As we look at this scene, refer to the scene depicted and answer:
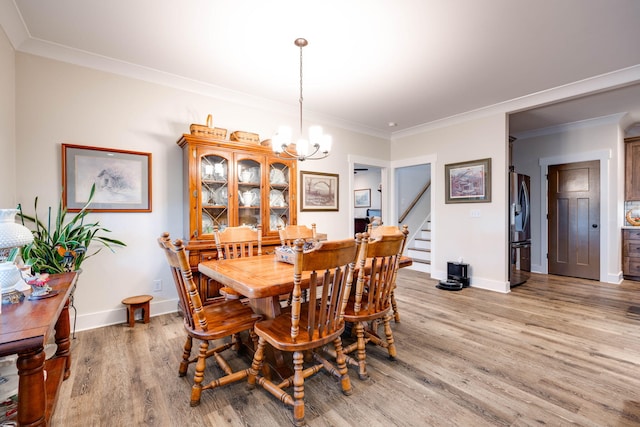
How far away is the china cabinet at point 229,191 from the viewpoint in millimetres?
2979

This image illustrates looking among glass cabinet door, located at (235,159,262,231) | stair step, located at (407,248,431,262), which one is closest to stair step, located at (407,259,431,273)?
stair step, located at (407,248,431,262)

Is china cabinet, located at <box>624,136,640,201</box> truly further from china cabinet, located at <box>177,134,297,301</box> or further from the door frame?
china cabinet, located at <box>177,134,297,301</box>

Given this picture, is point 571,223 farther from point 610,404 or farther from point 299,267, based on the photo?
point 299,267

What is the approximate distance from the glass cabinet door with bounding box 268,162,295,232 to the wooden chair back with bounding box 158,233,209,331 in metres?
1.89

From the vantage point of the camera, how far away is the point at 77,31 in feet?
7.82

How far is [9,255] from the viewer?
146cm

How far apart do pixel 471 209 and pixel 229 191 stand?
3.56 m

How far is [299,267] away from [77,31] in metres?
2.78

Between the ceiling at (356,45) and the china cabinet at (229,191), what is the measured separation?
0.81m

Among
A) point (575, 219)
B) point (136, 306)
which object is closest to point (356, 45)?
point (136, 306)

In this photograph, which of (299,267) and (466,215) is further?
(466,215)

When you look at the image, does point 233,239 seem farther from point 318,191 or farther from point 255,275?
point 318,191

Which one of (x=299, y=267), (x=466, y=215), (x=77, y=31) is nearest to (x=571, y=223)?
(x=466, y=215)

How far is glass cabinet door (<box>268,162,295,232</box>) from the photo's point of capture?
3609mm
